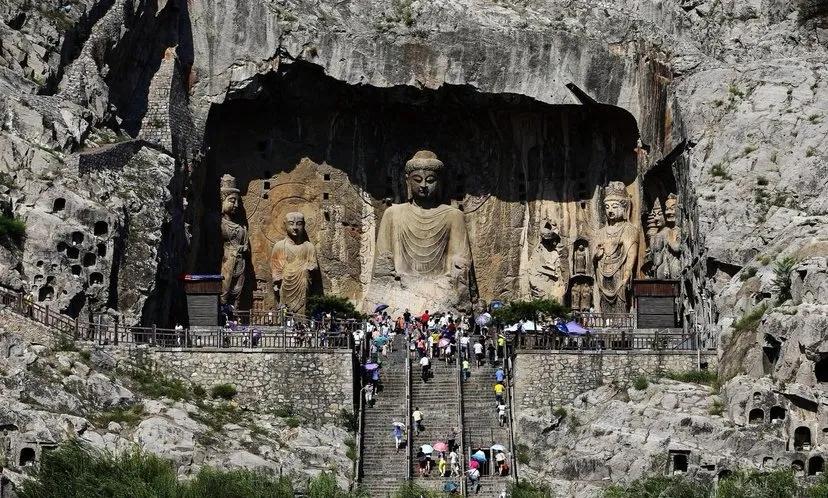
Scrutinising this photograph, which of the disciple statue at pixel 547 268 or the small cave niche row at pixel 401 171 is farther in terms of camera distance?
the disciple statue at pixel 547 268

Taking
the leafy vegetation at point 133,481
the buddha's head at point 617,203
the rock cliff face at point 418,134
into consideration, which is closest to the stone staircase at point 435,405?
the rock cliff face at point 418,134

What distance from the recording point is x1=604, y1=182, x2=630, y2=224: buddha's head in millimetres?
86250

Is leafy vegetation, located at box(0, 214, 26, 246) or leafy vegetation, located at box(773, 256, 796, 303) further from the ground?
leafy vegetation, located at box(0, 214, 26, 246)

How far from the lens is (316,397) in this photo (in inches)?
2948

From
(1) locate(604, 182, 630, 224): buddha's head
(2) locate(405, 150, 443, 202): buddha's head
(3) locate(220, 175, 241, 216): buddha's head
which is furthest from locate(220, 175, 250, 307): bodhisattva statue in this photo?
(1) locate(604, 182, 630, 224): buddha's head

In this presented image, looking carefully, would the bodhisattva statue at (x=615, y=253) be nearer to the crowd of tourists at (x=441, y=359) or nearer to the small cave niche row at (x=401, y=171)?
the small cave niche row at (x=401, y=171)

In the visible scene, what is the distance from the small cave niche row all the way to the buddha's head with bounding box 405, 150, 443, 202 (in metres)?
0.94

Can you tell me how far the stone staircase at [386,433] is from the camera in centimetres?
7144

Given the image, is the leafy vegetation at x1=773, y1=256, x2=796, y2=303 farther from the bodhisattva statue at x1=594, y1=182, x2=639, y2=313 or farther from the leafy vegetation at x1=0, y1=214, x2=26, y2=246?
the leafy vegetation at x1=0, y1=214, x2=26, y2=246

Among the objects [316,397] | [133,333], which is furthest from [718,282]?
[133,333]

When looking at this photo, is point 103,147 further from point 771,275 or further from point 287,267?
point 771,275

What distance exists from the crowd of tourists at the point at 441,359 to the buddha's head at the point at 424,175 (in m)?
5.48

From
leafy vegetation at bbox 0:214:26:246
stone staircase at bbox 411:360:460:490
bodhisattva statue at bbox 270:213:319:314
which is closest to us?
stone staircase at bbox 411:360:460:490

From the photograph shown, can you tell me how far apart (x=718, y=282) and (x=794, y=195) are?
3592 millimetres
